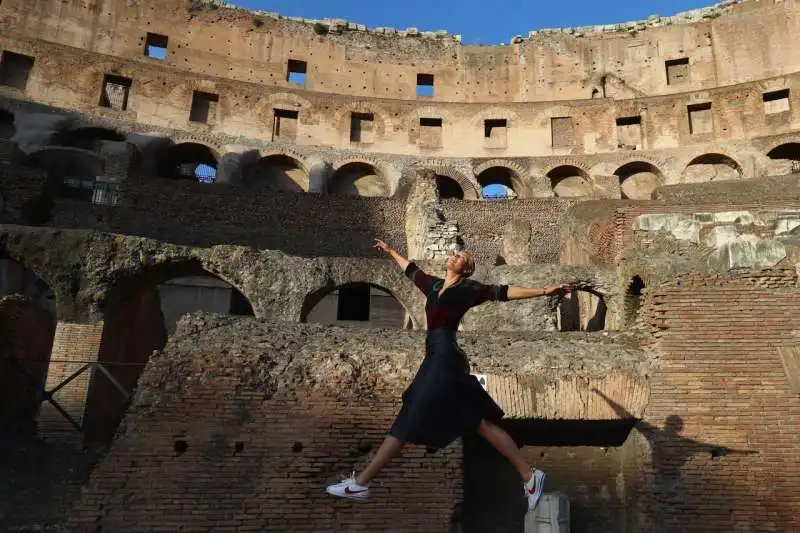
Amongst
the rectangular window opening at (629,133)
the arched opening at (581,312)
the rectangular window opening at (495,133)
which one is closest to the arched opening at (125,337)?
the arched opening at (581,312)

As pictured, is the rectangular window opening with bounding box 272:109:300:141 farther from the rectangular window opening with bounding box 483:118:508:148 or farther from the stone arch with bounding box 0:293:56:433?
the stone arch with bounding box 0:293:56:433

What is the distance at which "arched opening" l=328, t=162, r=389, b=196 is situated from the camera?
27078 mm

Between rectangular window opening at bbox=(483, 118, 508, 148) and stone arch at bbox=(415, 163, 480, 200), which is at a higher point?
rectangular window opening at bbox=(483, 118, 508, 148)

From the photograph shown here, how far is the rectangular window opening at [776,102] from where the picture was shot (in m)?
25.8

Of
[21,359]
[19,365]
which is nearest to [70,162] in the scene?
[19,365]

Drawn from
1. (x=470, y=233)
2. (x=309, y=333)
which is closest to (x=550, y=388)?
(x=309, y=333)

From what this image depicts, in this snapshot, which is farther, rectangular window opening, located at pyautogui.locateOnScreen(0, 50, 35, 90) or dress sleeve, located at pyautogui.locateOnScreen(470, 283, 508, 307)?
rectangular window opening, located at pyautogui.locateOnScreen(0, 50, 35, 90)

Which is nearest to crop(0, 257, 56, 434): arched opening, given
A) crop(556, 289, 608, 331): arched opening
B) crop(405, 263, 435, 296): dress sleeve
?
crop(405, 263, 435, 296): dress sleeve

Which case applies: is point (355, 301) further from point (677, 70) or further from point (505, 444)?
point (677, 70)

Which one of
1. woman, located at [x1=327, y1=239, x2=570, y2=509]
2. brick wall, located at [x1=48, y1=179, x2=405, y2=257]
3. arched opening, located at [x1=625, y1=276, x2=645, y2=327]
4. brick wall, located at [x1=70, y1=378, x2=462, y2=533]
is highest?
brick wall, located at [x1=48, y1=179, x2=405, y2=257]

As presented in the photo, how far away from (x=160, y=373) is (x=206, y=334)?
0.59m

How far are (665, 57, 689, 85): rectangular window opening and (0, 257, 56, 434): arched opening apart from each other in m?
30.3

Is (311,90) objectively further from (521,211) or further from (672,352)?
(672,352)

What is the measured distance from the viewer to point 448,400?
358 centimetres
